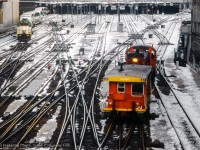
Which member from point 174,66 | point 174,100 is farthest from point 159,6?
point 174,100

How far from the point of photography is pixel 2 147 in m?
15.1

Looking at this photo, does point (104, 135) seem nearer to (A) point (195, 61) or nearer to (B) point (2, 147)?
(B) point (2, 147)

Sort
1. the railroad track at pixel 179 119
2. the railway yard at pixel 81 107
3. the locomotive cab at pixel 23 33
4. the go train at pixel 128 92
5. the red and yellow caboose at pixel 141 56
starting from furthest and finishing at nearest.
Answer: the locomotive cab at pixel 23 33 < the red and yellow caboose at pixel 141 56 < the go train at pixel 128 92 < the railroad track at pixel 179 119 < the railway yard at pixel 81 107

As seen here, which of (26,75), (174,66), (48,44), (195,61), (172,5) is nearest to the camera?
(26,75)

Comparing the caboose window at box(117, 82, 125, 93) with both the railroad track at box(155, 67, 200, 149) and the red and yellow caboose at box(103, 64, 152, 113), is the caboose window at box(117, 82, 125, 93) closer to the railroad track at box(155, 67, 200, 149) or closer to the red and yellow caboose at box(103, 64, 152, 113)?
the red and yellow caboose at box(103, 64, 152, 113)

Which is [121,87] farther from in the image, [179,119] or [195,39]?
[195,39]

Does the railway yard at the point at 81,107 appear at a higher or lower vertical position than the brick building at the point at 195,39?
lower

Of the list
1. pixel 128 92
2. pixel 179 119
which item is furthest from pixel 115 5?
pixel 128 92

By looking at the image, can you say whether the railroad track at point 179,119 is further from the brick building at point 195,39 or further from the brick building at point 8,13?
the brick building at point 8,13

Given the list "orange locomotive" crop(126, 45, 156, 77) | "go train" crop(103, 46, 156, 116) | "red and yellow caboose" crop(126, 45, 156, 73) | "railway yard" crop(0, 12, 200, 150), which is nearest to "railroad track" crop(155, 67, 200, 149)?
"railway yard" crop(0, 12, 200, 150)

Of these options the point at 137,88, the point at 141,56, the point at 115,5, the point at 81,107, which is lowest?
the point at 81,107

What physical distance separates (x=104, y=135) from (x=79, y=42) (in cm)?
3352

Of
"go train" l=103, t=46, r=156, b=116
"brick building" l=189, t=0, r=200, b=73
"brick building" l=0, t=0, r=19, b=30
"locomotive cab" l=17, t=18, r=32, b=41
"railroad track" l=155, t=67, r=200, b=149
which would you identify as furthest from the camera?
"brick building" l=0, t=0, r=19, b=30

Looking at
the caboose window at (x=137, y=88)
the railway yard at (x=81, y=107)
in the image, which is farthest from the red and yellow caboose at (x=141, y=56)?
the caboose window at (x=137, y=88)
